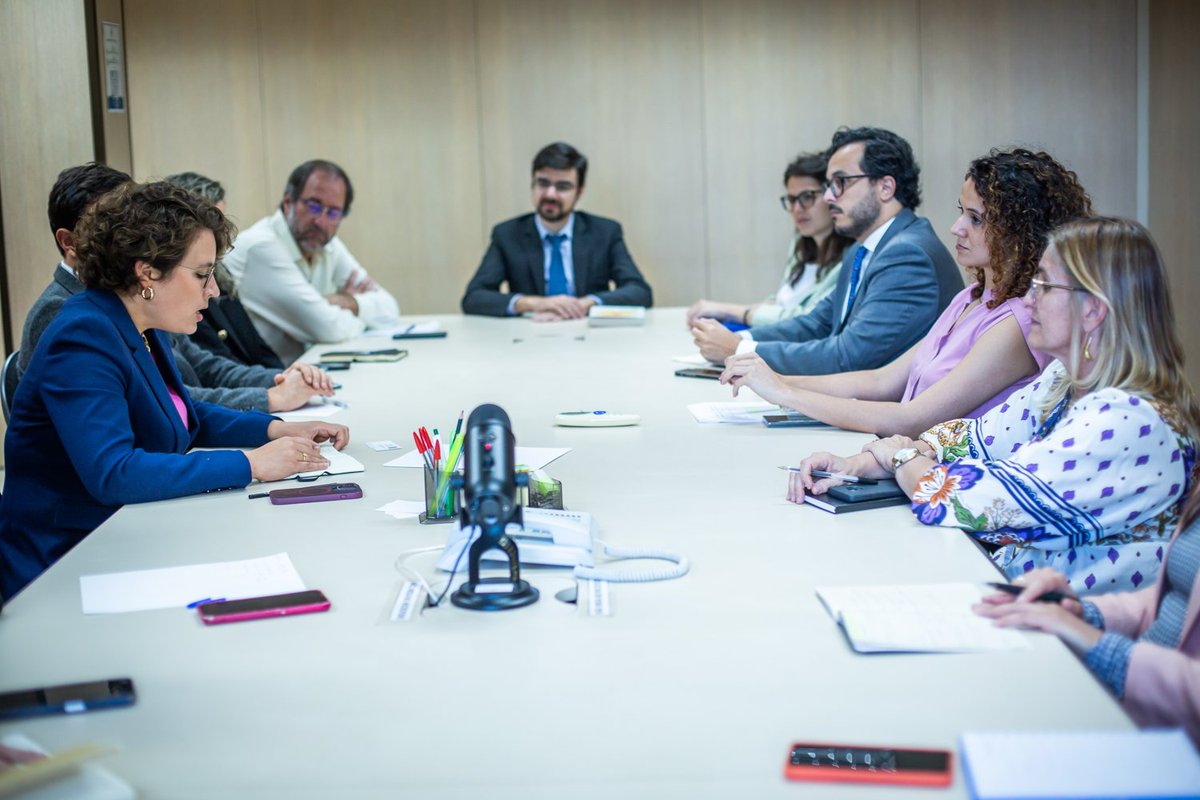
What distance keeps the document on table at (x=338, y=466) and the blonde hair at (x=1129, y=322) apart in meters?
1.39

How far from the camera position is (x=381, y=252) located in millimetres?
7230

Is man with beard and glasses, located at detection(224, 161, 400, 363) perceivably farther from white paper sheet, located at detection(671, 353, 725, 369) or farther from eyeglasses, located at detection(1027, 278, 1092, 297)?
eyeglasses, located at detection(1027, 278, 1092, 297)

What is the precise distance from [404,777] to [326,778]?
0.08 m

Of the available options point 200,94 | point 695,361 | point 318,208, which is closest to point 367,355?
point 318,208

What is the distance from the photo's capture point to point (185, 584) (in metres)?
1.78

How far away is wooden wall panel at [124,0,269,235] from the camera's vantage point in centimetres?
697

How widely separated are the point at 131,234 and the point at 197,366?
1.55 m

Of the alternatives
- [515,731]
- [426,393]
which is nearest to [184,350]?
[426,393]

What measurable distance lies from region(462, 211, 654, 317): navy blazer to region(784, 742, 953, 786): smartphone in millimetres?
4837

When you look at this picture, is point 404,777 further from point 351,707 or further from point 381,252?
point 381,252

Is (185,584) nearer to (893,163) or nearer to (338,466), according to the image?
(338,466)

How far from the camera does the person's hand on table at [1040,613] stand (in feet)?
4.95

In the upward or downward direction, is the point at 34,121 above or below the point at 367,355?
above

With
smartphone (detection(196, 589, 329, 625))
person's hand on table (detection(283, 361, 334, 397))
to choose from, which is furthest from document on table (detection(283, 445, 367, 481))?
smartphone (detection(196, 589, 329, 625))
